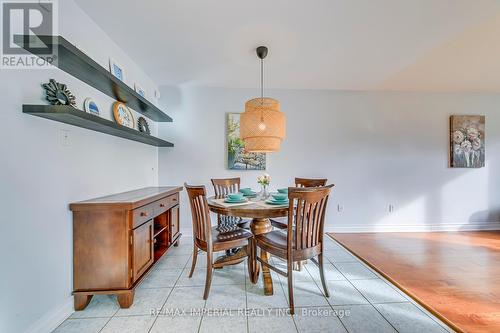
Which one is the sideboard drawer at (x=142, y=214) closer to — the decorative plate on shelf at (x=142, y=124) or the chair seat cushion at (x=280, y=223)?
the decorative plate on shelf at (x=142, y=124)

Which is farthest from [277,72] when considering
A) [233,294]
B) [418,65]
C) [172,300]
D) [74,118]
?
[172,300]

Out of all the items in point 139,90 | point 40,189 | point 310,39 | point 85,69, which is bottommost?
point 40,189

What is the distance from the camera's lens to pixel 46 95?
1465 millimetres

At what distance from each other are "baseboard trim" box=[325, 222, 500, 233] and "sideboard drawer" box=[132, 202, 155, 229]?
9.41ft

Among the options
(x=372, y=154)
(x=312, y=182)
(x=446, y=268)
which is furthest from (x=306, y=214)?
(x=372, y=154)

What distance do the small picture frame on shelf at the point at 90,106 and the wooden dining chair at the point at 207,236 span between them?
1048 millimetres

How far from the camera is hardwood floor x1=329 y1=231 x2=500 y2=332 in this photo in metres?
1.66

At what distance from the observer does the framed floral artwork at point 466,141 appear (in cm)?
375

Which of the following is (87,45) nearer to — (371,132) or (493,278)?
(371,132)

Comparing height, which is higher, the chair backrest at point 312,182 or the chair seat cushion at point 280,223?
the chair backrest at point 312,182

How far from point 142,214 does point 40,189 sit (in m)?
0.69

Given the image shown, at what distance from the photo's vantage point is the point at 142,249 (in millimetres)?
1876

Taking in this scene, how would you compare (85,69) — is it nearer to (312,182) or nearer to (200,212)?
(200,212)

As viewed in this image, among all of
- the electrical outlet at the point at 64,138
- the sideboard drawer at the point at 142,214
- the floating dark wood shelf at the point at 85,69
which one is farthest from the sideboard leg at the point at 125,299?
the floating dark wood shelf at the point at 85,69
